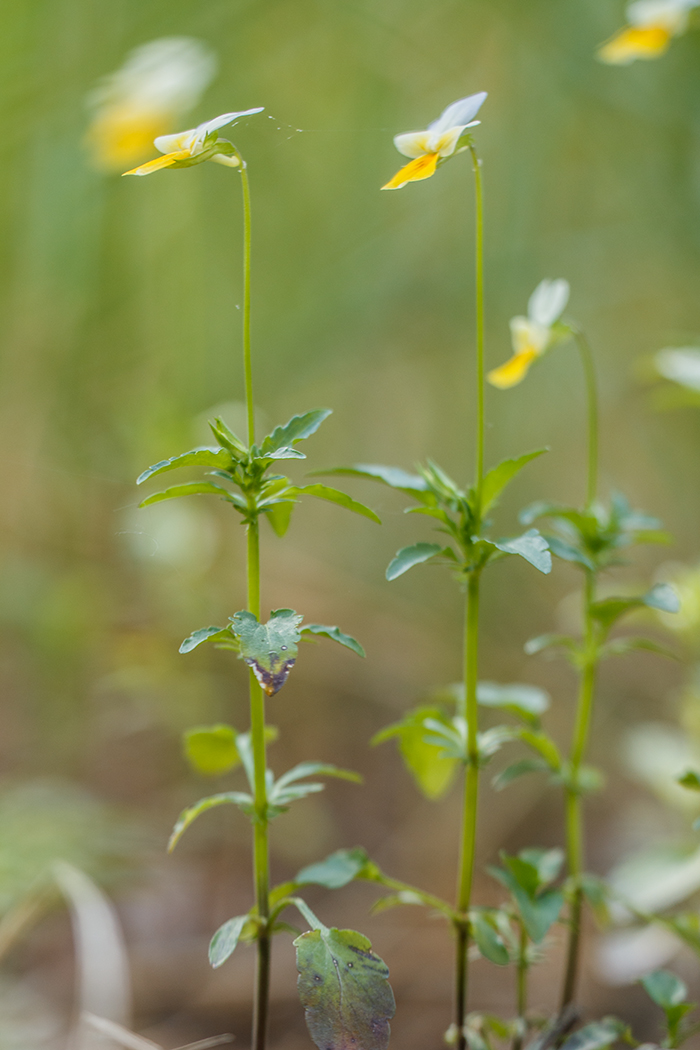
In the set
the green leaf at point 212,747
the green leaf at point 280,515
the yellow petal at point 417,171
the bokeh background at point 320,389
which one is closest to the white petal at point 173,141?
the yellow petal at point 417,171

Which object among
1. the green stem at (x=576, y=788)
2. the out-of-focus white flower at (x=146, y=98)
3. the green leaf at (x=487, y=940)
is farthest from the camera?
the out-of-focus white flower at (x=146, y=98)

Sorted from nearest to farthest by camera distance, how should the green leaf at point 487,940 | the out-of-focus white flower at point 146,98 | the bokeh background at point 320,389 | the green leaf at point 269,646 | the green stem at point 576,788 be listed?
the green leaf at point 269,646 < the green leaf at point 487,940 < the green stem at point 576,788 < the out-of-focus white flower at point 146,98 < the bokeh background at point 320,389

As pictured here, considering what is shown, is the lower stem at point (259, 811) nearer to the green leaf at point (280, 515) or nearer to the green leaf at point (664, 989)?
the green leaf at point (280, 515)

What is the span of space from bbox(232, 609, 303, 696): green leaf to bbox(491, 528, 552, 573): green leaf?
5.1 inches

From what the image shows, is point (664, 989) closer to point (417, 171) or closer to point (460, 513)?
point (460, 513)

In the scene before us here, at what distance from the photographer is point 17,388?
1.70 metres

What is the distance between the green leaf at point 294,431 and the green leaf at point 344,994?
0.29 metres

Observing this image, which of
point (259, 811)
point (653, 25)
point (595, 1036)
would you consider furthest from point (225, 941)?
point (653, 25)

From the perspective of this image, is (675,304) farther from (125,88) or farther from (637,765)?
(125,88)

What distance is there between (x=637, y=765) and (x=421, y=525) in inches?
37.9

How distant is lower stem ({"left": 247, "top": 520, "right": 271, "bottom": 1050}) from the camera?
18.5 inches

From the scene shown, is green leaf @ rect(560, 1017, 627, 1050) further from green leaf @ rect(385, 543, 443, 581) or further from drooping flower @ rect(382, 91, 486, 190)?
drooping flower @ rect(382, 91, 486, 190)

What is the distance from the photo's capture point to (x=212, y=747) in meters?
0.56

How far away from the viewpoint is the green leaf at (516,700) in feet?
1.91
